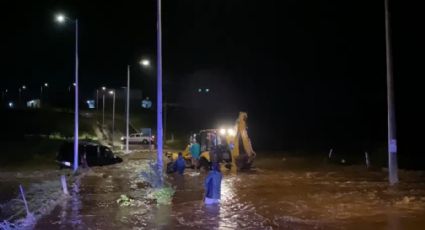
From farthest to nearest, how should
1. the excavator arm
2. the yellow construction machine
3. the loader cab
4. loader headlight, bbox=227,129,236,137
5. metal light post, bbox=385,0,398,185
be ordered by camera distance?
loader headlight, bbox=227,129,236,137 < the loader cab < the yellow construction machine < the excavator arm < metal light post, bbox=385,0,398,185

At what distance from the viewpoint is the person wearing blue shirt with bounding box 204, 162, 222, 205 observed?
16344mm

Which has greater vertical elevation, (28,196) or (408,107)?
(408,107)

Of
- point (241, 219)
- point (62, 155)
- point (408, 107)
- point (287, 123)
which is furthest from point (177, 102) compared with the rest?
point (241, 219)

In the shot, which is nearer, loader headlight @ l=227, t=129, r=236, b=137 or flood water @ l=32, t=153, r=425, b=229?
flood water @ l=32, t=153, r=425, b=229

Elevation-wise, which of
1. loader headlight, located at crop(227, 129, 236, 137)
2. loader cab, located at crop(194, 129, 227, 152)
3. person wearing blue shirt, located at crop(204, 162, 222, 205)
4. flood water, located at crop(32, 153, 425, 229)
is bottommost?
flood water, located at crop(32, 153, 425, 229)

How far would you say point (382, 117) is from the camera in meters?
77.6

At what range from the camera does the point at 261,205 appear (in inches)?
652

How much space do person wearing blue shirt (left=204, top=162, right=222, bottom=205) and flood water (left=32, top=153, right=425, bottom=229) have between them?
1.04 feet

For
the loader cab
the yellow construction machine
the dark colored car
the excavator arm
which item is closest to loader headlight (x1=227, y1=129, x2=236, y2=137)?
the yellow construction machine

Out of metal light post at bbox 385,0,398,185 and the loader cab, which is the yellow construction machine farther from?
metal light post at bbox 385,0,398,185

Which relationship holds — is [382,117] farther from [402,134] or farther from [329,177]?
[329,177]

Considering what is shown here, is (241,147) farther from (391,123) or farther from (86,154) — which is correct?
(391,123)

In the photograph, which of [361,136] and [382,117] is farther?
[382,117]

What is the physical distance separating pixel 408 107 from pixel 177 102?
207 feet
